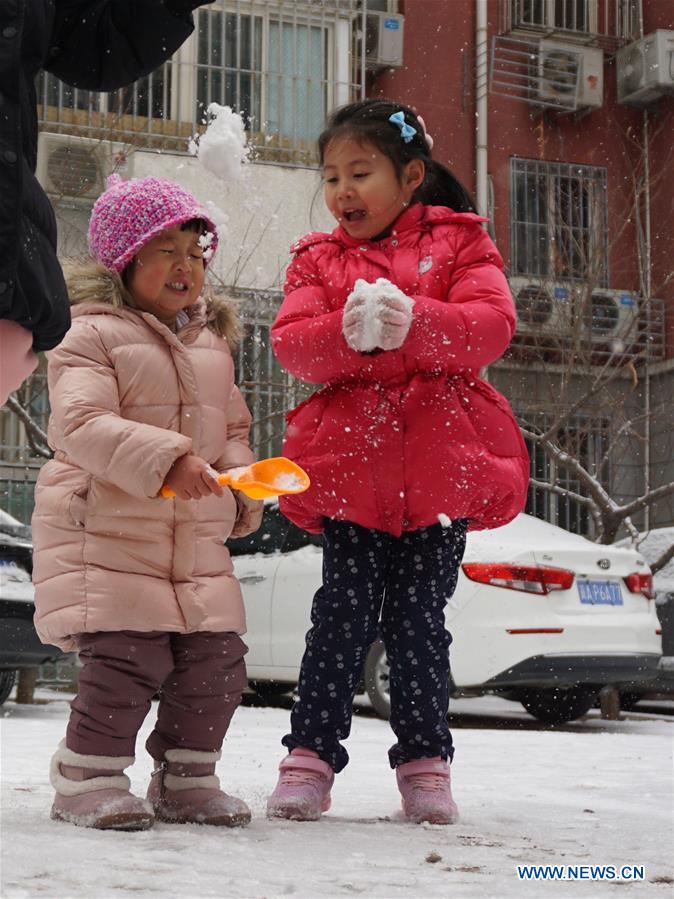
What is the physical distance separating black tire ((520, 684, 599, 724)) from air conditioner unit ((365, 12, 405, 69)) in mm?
10196

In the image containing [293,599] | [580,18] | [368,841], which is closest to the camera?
[368,841]

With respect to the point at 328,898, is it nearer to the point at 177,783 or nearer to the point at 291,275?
the point at 177,783

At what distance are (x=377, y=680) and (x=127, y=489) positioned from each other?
5.05 metres

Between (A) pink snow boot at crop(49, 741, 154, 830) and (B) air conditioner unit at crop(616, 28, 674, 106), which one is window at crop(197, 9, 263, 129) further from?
(A) pink snow boot at crop(49, 741, 154, 830)

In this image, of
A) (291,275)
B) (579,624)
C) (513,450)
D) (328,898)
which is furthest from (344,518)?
(579,624)

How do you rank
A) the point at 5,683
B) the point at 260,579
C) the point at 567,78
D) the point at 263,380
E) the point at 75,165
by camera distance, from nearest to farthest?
the point at 5,683, the point at 260,579, the point at 263,380, the point at 75,165, the point at 567,78

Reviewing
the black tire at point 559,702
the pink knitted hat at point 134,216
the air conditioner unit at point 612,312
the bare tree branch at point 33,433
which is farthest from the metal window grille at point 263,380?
the pink knitted hat at point 134,216

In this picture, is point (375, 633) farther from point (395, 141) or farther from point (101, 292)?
point (395, 141)

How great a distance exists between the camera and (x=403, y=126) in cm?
382

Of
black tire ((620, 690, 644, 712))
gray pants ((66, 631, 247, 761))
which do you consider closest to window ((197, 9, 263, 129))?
black tire ((620, 690, 644, 712))

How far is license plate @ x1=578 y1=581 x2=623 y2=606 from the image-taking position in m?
8.02

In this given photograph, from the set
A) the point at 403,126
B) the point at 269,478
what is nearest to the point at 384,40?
the point at 403,126

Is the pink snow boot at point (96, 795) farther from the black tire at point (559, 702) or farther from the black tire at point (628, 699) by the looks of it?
the black tire at point (628, 699)

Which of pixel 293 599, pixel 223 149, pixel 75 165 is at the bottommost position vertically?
pixel 293 599
